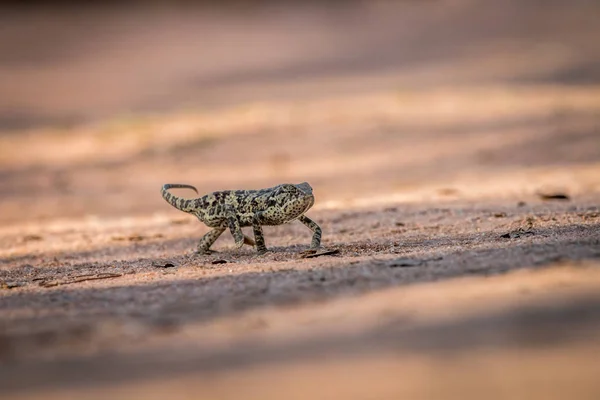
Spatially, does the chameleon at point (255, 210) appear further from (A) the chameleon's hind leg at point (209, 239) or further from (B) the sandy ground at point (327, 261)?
(B) the sandy ground at point (327, 261)

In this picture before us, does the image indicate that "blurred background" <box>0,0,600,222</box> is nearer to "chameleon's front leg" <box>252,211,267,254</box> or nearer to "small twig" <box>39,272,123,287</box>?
"chameleon's front leg" <box>252,211,267,254</box>

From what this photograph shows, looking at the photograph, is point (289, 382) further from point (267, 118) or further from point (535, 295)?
point (267, 118)

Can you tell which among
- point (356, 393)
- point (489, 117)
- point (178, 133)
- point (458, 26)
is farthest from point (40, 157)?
point (458, 26)

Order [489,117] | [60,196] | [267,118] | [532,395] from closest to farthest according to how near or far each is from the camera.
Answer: [532,395] → [60,196] → [489,117] → [267,118]

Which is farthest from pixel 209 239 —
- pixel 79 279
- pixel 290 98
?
pixel 290 98

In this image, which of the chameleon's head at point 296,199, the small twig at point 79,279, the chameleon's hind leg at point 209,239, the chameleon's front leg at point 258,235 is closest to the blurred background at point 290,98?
the chameleon's hind leg at point 209,239

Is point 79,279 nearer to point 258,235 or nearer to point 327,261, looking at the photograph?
point 258,235

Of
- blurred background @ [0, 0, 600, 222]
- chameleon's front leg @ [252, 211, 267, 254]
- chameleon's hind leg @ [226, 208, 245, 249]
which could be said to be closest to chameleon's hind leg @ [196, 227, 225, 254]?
A: chameleon's hind leg @ [226, 208, 245, 249]
